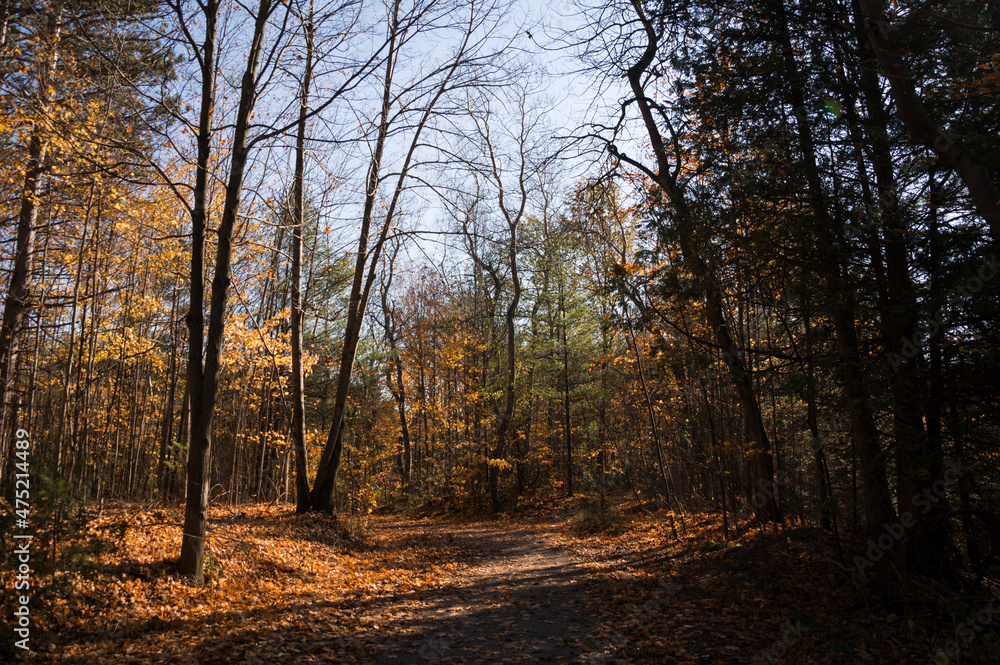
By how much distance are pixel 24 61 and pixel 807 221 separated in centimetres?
1243

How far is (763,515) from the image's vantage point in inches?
345

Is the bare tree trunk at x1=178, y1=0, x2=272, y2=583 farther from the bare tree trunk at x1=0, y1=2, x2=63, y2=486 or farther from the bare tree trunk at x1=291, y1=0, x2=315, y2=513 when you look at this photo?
the bare tree trunk at x1=0, y1=2, x2=63, y2=486

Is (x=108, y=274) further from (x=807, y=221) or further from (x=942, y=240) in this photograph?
(x=942, y=240)

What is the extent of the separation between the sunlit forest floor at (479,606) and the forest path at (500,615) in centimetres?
3

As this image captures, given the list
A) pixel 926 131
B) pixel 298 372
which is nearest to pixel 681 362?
pixel 926 131

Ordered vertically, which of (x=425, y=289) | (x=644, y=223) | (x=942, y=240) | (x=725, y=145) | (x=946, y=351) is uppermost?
(x=425, y=289)

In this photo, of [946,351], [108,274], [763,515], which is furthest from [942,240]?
[108,274]

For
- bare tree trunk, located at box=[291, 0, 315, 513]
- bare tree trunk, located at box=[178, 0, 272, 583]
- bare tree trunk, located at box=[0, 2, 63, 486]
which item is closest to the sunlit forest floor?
bare tree trunk, located at box=[178, 0, 272, 583]

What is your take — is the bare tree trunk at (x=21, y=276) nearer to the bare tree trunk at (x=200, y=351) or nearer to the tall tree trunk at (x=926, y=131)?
the bare tree trunk at (x=200, y=351)

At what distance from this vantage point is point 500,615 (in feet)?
19.8

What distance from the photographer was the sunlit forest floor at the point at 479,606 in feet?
14.8

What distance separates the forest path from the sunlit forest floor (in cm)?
3

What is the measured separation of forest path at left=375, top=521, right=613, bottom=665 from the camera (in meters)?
4.74

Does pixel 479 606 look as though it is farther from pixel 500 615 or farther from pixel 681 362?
pixel 681 362
